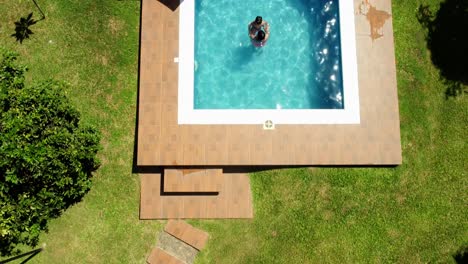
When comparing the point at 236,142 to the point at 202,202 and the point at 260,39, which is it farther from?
the point at 260,39

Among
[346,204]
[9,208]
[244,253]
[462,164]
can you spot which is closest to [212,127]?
[244,253]

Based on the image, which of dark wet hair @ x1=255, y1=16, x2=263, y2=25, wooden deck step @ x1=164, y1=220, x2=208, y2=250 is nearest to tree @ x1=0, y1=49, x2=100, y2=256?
wooden deck step @ x1=164, y1=220, x2=208, y2=250

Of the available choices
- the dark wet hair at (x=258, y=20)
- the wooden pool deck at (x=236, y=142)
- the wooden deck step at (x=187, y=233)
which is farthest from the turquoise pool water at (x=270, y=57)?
the wooden deck step at (x=187, y=233)

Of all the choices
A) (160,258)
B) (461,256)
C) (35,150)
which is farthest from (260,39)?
(461,256)

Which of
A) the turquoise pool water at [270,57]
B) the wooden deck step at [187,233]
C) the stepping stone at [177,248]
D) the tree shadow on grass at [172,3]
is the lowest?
the stepping stone at [177,248]

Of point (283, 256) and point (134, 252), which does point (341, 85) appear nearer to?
point (283, 256)

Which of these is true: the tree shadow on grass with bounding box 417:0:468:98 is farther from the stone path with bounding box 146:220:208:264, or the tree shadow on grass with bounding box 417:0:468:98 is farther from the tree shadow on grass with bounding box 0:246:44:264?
the tree shadow on grass with bounding box 0:246:44:264

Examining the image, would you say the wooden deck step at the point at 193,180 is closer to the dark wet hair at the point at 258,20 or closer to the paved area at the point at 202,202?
the paved area at the point at 202,202
